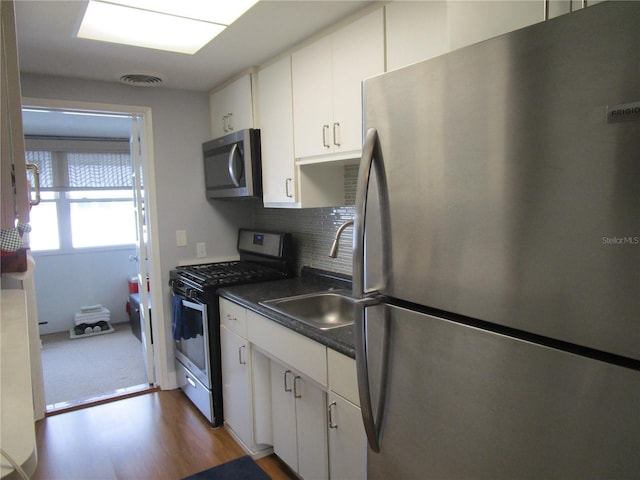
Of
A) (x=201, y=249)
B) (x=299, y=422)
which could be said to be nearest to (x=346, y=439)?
(x=299, y=422)

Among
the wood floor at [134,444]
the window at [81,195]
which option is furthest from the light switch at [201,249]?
the window at [81,195]

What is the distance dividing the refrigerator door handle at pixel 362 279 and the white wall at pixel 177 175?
232 cm

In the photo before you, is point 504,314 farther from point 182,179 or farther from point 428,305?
point 182,179

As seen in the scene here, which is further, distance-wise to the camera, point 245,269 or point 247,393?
point 245,269

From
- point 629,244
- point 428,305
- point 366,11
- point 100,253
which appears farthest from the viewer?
point 100,253

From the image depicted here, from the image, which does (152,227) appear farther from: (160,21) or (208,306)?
(160,21)

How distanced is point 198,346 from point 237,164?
1183 millimetres

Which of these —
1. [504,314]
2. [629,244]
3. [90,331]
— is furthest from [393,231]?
[90,331]

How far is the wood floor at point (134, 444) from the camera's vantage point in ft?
7.61

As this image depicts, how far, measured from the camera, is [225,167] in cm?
293

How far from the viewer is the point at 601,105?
0.71 meters

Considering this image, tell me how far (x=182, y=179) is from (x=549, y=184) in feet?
9.30

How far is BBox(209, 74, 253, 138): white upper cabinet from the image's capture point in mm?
2697

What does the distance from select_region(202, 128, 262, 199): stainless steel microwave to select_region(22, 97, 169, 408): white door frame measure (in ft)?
1.45
